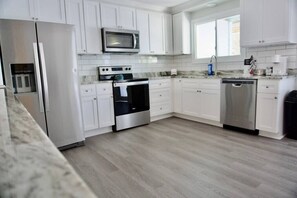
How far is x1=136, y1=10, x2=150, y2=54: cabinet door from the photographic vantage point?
14.2 ft

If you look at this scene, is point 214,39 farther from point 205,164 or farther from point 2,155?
point 2,155

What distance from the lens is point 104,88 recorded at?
3.65m

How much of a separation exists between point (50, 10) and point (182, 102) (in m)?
2.97

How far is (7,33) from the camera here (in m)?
2.51

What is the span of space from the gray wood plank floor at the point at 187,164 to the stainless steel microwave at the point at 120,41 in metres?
1.59

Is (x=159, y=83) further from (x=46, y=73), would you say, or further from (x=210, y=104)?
(x=46, y=73)

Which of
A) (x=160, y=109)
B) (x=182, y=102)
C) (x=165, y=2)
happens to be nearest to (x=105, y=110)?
(x=160, y=109)

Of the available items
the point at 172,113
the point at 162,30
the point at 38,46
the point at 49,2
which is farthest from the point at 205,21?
the point at 38,46

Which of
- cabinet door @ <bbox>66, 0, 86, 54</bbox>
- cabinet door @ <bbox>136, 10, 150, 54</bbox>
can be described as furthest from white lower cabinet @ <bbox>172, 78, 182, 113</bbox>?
cabinet door @ <bbox>66, 0, 86, 54</bbox>

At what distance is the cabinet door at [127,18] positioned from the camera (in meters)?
4.03

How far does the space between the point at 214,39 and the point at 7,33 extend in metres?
3.65

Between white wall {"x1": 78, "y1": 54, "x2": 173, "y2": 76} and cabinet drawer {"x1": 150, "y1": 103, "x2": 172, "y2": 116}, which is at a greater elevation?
white wall {"x1": 78, "y1": 54, "x2": 173, "y2": 76}

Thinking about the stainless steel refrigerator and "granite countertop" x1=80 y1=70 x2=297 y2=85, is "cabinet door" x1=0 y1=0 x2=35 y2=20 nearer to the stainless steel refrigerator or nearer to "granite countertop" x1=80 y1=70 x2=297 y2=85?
the stainless steel refrigerator

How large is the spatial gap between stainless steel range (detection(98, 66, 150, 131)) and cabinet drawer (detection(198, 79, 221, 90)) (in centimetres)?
108
